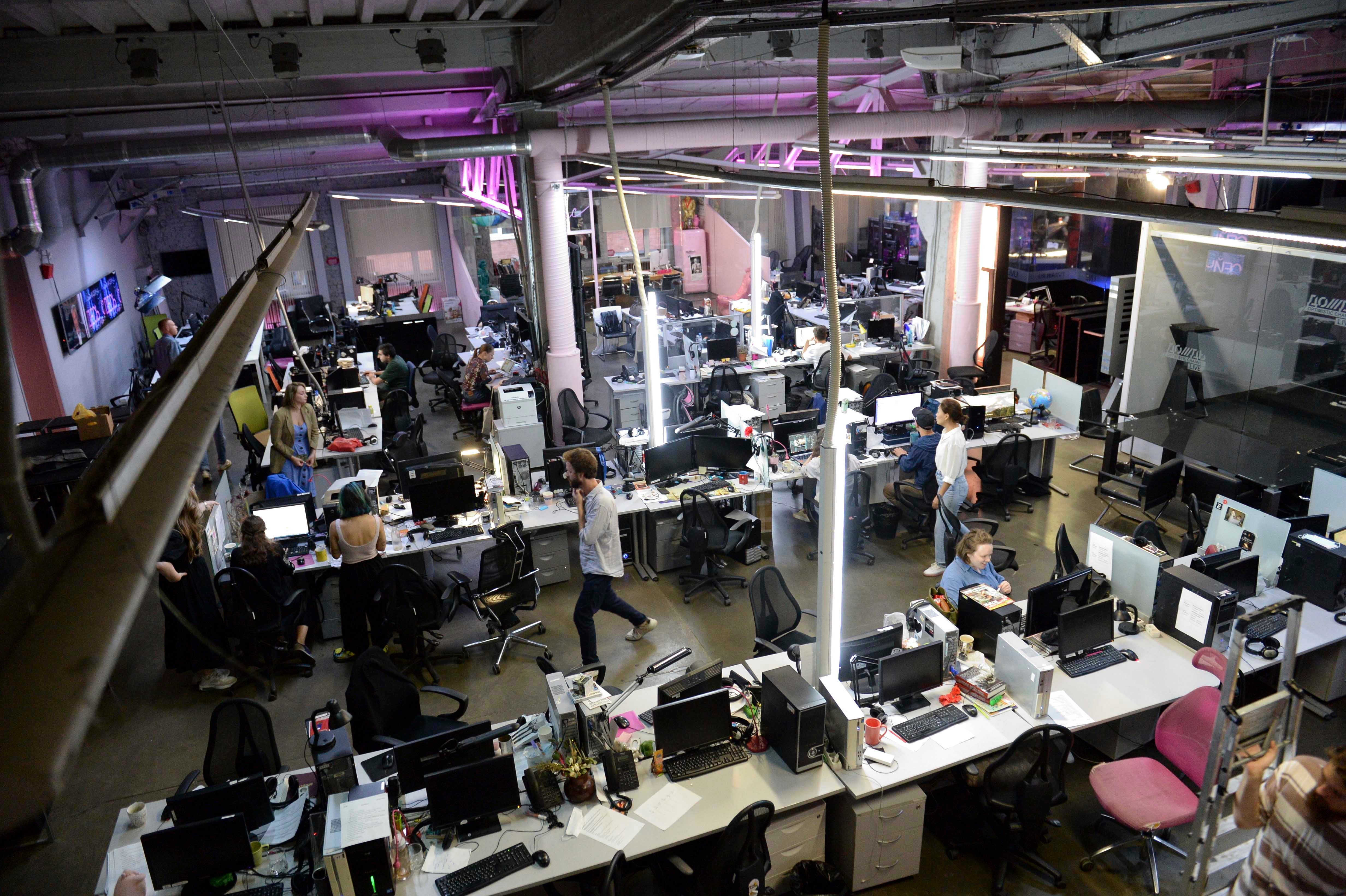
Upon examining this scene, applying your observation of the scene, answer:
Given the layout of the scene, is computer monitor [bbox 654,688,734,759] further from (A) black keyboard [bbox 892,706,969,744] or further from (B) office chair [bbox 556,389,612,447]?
(B) office chair [bbox 556,389,612,447]

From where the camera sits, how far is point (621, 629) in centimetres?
778

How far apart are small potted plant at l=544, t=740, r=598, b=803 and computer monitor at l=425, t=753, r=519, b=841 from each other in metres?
0.29

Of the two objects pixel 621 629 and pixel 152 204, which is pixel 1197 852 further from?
pixel 152 204

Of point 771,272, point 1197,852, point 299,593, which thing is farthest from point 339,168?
point 1197,852

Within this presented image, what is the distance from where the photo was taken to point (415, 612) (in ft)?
22.9

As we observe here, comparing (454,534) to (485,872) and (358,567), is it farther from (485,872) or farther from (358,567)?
(485,872)

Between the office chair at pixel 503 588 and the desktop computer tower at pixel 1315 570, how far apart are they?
5.55m

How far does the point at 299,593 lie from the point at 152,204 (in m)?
16.2

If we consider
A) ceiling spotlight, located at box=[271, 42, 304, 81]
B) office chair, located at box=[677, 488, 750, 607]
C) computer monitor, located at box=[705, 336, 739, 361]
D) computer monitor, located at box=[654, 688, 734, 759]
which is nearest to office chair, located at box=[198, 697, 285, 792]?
computer monitor, located at box=[654, 688, 734, 759]

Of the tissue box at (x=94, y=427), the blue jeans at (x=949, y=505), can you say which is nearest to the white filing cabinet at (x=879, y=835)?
the blue jeans at (x=949, y=505)

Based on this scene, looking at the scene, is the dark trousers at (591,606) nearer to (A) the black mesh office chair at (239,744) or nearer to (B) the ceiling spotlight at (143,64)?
(A) the black mesh office chair at (239,744)

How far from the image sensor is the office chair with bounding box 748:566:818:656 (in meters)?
6.27

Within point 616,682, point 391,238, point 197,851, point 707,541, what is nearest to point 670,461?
point 707,541

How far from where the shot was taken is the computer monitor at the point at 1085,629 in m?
5.64
